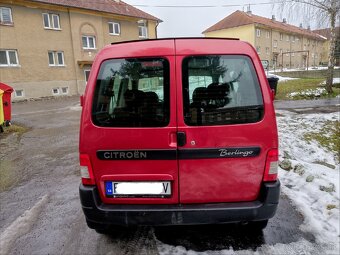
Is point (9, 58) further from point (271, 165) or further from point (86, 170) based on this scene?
point (271, 165)

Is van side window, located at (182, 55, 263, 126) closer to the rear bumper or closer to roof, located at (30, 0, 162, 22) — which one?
the rear bumper

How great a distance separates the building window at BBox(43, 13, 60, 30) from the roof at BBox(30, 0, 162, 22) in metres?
1.02

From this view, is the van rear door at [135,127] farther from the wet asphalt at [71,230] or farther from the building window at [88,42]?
the building window at [88,42]

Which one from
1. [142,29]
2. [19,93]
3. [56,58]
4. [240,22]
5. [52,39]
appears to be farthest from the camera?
[240,22]

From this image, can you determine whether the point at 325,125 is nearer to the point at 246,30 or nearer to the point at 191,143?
the point at 191,143

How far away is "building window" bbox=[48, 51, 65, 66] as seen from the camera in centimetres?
2196

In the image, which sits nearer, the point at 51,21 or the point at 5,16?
the point at 5,16

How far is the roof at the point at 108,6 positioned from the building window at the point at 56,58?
12.0 ft

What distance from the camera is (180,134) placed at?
2.41 m

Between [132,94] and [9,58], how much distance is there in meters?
20.7

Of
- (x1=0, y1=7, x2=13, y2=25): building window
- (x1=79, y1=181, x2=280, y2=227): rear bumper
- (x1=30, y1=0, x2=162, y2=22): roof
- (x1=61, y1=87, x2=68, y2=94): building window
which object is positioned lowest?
(x1=79, y1=181, x2=280, y2=227): rear bumper

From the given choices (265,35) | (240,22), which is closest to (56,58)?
(240,22)

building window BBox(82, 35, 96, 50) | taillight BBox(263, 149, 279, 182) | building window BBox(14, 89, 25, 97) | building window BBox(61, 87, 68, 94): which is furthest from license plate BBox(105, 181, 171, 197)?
building window BBox(82, 35, 96, 50)

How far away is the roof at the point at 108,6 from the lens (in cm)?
2241
